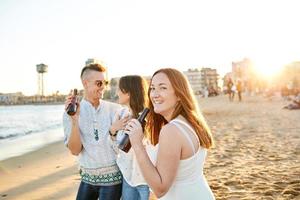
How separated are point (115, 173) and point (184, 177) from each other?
1167 mm

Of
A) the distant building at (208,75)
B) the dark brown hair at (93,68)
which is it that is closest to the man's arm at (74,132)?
the dark brown hair at (93,68)

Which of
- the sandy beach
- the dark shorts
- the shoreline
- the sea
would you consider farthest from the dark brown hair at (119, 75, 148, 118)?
the sea

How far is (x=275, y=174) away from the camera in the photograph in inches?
248

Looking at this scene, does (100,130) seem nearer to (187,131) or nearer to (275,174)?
(187,131)

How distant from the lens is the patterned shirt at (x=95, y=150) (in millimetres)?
3043

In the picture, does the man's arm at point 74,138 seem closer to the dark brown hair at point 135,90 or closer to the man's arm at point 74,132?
the man's arm at point 74,132

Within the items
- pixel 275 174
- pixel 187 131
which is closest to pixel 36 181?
pixel 275 174

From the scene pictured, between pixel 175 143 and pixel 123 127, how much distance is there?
1033 mm

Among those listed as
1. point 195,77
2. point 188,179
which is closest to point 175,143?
point 188,179

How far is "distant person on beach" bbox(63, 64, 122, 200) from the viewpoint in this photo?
3039 millimetres

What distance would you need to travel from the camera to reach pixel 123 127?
2.91 metres

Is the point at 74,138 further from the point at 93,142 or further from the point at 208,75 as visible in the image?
the point at 208,75

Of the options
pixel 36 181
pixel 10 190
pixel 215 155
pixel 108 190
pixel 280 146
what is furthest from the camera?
pixel 280 146

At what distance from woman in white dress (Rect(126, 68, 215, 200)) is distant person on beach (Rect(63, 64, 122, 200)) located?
84 centimetres
